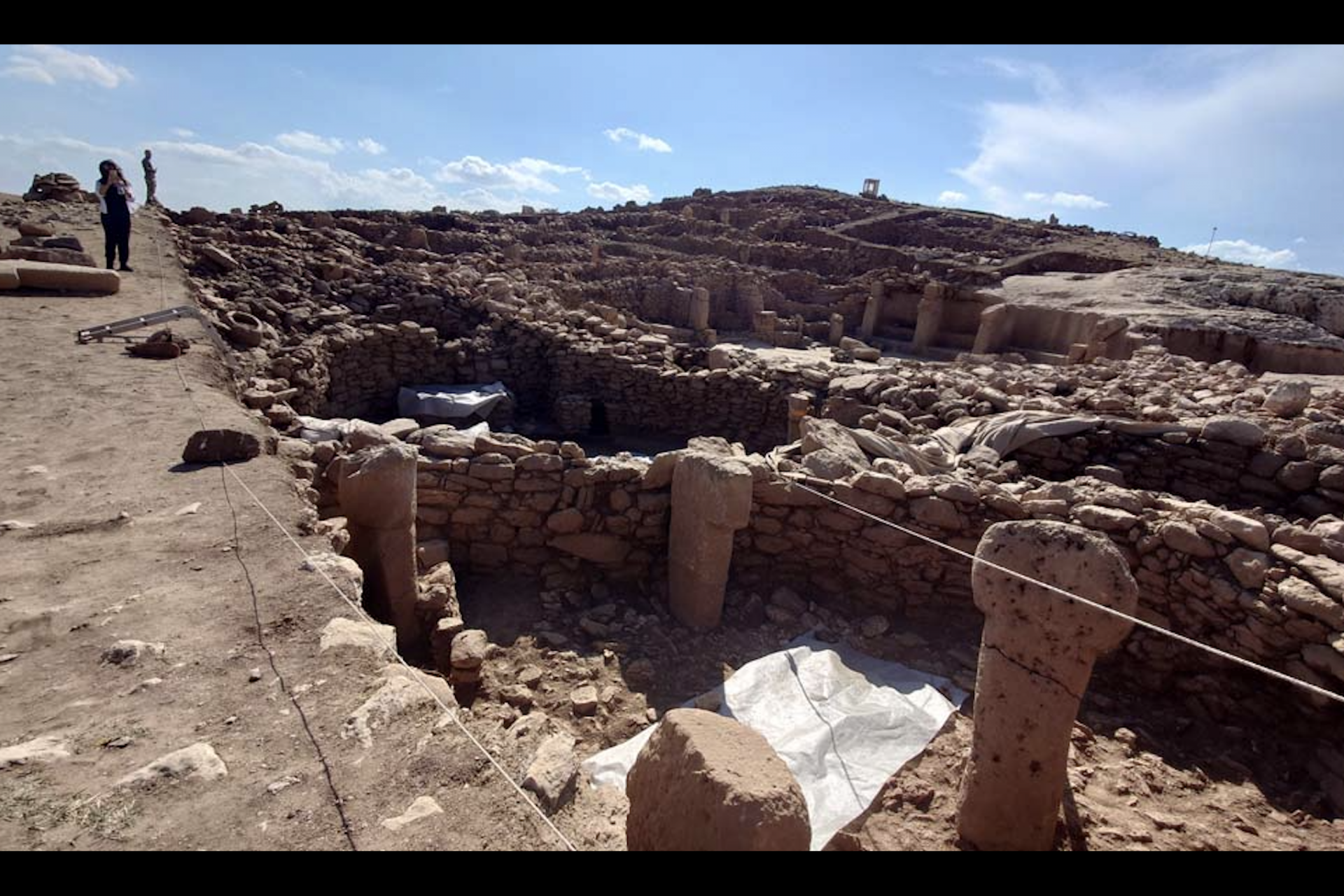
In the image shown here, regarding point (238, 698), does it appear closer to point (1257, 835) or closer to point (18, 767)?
point (18, 767)

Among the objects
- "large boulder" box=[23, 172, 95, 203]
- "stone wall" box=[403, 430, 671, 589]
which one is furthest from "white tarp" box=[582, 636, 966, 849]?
"large boulder" box=[23, 172, 95, 203]

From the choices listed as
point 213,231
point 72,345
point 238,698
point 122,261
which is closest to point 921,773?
point 238,698

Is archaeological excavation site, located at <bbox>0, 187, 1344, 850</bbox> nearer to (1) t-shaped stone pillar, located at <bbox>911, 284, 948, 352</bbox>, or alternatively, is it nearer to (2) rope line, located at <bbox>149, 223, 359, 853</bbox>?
(2) rope line, located at <bbox>149, 223, 359, 853</bbox>

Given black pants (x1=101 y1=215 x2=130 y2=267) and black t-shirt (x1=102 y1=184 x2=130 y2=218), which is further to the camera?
black pants (x1=101 y1=215 x2=130 y2=267)

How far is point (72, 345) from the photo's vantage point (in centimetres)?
648

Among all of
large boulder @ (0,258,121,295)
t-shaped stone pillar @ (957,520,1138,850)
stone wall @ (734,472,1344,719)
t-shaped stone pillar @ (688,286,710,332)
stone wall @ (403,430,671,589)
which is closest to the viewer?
t-shaped stone pillar @ (957,520,1138,850)

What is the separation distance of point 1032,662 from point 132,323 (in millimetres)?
8980

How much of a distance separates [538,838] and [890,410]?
7.95 meters

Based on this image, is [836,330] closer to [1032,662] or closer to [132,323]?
[132,323]

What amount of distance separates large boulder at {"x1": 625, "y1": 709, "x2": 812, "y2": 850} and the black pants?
1098 centimetres

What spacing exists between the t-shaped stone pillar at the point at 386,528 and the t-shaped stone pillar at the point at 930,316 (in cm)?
1536

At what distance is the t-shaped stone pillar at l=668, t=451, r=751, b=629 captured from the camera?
5.00 metres

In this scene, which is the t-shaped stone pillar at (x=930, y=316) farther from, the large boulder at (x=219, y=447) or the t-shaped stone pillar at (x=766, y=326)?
the large boulder at (x=219, y=447)

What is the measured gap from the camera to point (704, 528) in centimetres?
512
